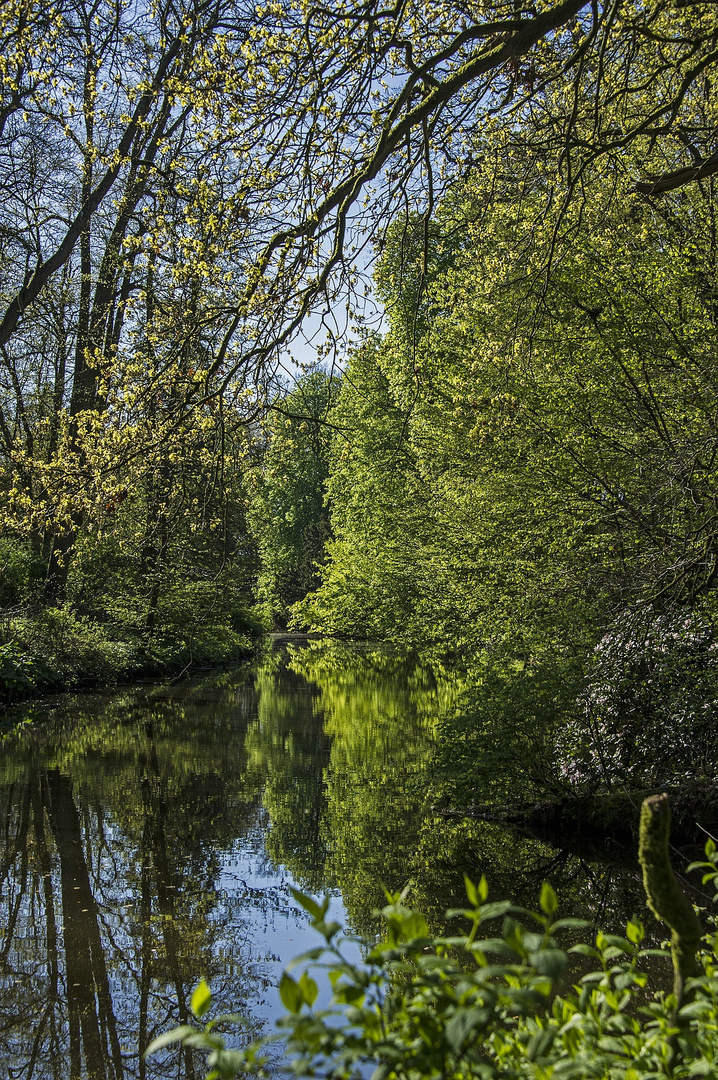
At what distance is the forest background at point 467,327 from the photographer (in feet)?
19.5

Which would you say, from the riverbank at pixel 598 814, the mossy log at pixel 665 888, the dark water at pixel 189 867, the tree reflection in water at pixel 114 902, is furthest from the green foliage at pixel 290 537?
the mossy log at pixel 665 888

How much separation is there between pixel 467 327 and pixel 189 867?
31.6 ft

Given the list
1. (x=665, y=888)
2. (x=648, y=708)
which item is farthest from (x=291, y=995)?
(x=648, y=708)

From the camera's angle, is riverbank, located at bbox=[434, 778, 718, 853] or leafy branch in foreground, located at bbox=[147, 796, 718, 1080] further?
riverbank, located at bbox=[434, 778, 718, 853]

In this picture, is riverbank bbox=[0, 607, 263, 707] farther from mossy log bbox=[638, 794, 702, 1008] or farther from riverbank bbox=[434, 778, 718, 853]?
mossy log bbox=[638, 794, 702, 1008]

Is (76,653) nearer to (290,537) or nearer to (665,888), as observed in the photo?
(665,888)

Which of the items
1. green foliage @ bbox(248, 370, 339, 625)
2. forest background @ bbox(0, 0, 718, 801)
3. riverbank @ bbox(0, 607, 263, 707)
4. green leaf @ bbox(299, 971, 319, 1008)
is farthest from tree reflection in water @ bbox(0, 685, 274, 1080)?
green foliage @ bbox(248, 370, 339, 625)

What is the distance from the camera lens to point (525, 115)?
8.10 meters

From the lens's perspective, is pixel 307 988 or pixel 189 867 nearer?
pixel 307 988

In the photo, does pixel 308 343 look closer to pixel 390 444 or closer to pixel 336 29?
pixel 336 29

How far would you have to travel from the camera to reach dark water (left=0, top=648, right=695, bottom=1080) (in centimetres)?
535

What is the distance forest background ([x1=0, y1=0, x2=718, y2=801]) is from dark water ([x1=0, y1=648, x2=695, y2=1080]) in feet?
4.00

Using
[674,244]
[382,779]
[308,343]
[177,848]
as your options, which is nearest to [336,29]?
[308,343]

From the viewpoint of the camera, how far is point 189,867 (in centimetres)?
801
